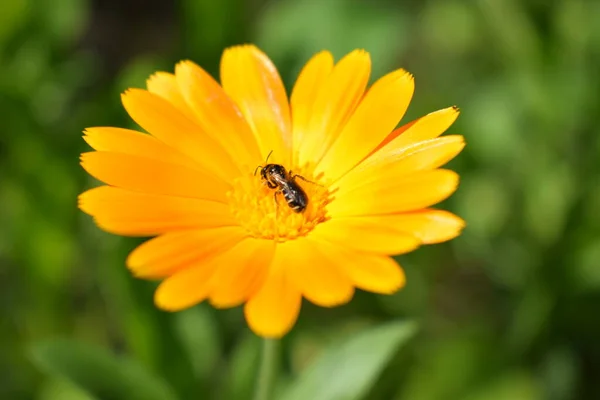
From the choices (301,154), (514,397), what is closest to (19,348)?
(301,154)

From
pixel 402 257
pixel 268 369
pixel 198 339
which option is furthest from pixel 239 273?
pixel 402 257

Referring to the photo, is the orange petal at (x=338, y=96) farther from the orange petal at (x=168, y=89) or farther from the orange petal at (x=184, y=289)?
the orange petal at (x=184, y=289)

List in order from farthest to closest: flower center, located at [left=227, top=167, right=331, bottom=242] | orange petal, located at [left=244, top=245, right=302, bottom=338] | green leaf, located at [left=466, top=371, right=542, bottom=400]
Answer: green leaf, located at [left=466, top=371, right=542, bottom=400], flower center, located at [left=227, top=167, right=331, bottom=242], orange petal, located at [left=244, top=245, right=302, bottom=338]

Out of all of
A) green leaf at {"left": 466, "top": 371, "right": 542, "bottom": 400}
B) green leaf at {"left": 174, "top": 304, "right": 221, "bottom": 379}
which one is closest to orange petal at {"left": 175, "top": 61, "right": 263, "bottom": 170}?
green leaf at {"left": 174, "top": 304, "right": 221, "bottom": 379}

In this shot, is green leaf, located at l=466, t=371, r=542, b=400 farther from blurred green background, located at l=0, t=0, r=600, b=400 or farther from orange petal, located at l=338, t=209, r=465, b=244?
orange petal, located at l=338, t=209, r=465, b=244

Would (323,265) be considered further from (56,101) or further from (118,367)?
(56,101)
